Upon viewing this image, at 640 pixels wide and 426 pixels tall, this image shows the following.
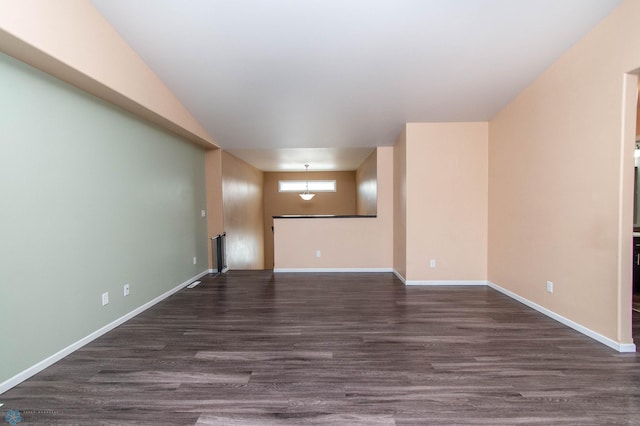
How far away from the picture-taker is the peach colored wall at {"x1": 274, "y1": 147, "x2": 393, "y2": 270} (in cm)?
495

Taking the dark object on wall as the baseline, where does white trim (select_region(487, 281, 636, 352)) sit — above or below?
below

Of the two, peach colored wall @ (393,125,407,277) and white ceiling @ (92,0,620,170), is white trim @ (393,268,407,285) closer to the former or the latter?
peach colored wall @ (393,125,407,277)

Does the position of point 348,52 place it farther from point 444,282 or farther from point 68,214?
point 444,282

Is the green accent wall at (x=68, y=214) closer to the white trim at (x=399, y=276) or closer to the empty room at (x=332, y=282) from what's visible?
the empty room at (x=332, y=282)

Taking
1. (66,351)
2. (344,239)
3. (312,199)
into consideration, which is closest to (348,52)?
(344,239)

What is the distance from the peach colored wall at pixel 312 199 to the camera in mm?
8680

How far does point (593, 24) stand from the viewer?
229cm

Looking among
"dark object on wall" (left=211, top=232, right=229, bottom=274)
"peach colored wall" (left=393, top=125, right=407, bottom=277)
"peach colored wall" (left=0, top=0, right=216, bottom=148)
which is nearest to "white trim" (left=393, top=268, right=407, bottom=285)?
"peach colored wall" (left=393, top=125, right=407, bottom=277)

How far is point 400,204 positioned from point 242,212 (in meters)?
3.76

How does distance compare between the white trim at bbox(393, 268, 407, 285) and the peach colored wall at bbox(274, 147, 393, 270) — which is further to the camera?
the peach colored wall at bbox(274, 147, 393, 270)

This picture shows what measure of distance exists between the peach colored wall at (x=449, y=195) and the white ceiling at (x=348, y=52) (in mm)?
268

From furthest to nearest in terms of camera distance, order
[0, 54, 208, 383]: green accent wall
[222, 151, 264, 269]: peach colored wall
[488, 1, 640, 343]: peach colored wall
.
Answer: [222, 151, 264, 269]: peach colored wall
[488, 1, 640, 343]: peach colored wall
[0, 54, 208, 383]: green accent wall

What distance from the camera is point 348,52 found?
2746mm

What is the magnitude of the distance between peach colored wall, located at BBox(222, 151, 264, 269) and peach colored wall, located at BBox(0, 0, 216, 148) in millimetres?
2316
